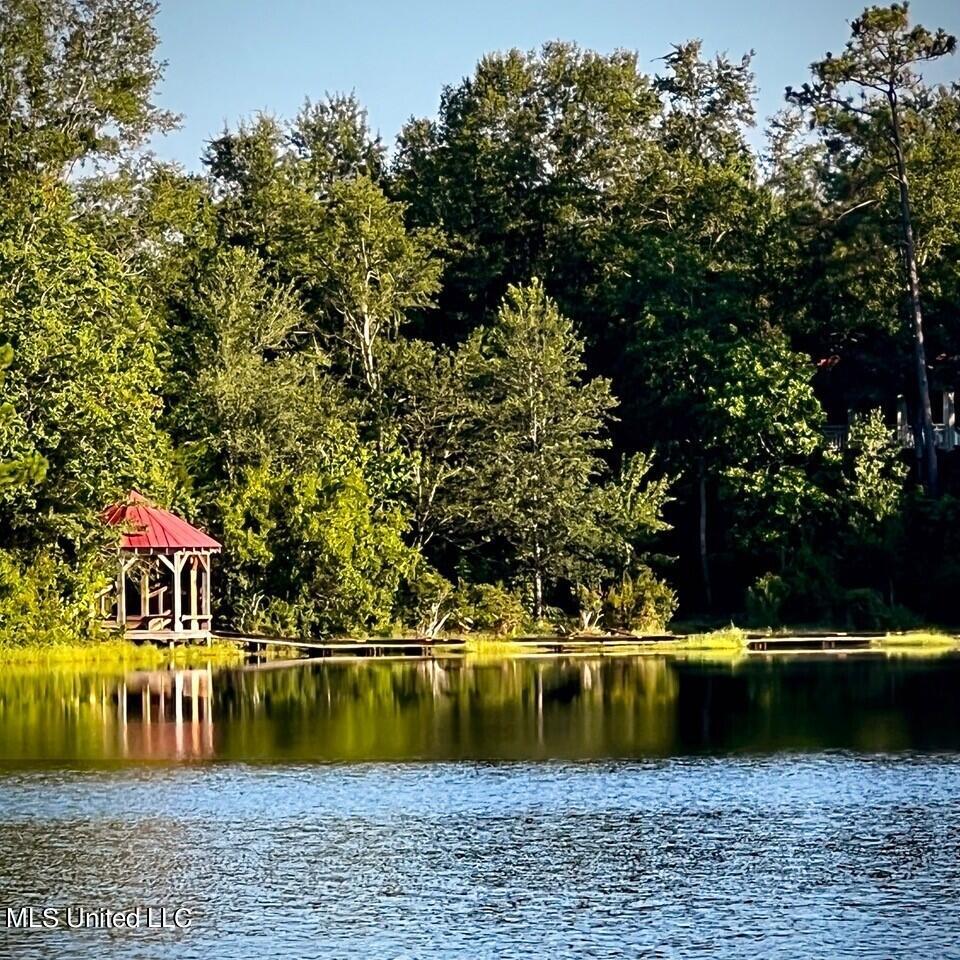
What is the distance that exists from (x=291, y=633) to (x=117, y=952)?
115ft

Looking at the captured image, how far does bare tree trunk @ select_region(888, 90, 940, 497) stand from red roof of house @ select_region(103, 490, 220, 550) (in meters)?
23.0

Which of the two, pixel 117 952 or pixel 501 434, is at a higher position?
pixel 501 434

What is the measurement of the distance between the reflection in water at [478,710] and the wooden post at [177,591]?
336cm

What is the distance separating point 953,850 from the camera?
77.6 feet

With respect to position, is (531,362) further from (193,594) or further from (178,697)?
(178,697)

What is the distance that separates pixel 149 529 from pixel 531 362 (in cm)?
1319

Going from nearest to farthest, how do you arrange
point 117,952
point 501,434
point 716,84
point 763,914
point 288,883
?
point 117,952
point 763,914
point 288,883
point 501,434
point 716,84

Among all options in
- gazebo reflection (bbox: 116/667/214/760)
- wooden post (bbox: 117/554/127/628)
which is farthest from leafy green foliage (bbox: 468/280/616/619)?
gazebo reflection (bbox: 116/667/214/760)

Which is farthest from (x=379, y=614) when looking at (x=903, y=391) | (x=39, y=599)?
(x=903, y=391)

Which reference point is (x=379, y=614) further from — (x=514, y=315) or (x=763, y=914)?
(x=763, y=914)

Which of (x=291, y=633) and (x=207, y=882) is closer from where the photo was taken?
(x=207, y=882)

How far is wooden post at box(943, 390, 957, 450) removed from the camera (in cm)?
6412

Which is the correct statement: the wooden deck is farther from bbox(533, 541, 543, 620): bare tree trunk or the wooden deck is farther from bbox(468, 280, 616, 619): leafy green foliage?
bbox(468, 280, 616, 619): leafy green foliage

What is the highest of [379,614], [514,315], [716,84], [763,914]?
[716,84]
